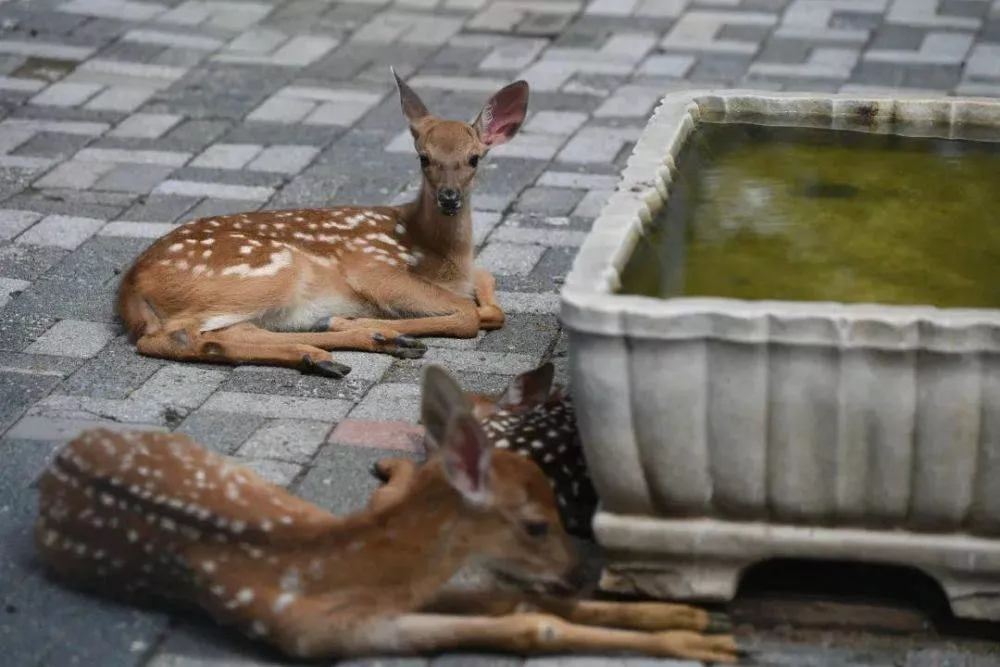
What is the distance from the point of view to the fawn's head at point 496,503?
3.65 meters

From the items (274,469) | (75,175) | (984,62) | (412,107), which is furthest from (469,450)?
(984,62)

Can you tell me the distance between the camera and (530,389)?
466 cm

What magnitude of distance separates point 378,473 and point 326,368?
2.53ft

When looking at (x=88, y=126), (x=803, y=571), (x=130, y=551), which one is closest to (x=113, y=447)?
(x=130, y=551)

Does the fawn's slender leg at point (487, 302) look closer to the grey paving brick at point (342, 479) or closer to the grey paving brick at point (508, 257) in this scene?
the grey paving brick at point (508, 257)

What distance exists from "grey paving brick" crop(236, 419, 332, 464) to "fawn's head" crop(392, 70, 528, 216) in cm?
106

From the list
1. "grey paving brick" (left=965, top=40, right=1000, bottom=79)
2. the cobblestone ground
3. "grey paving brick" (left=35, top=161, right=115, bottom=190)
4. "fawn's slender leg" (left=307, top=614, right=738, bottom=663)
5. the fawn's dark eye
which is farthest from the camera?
"grey paving brick" (left=965, top=40, right=1000, bottom=79)

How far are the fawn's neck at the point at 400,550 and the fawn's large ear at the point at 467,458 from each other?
0.20 feet

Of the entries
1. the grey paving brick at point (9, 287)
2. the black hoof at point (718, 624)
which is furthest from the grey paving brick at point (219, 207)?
the black hoof at point (718, 624)

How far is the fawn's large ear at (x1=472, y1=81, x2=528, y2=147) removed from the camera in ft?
18.9

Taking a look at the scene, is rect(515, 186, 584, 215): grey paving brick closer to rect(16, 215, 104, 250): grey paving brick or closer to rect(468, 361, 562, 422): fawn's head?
rect(16, 215, 104, 250): grey paving brick

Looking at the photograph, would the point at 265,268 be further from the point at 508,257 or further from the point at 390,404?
the point at 508,257

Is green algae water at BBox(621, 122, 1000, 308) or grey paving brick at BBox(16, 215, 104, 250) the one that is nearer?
green algae water at BBox(621, 122, 1000, 308)

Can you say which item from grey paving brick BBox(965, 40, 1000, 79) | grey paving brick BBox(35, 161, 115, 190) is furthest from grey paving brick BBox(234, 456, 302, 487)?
grey paving brick BBox(965, 40, 1000, 79)
